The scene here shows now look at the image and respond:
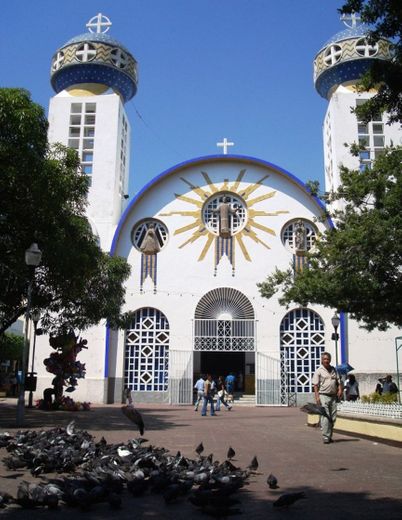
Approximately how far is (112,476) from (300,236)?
20660 mm

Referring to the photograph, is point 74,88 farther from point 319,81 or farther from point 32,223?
point 32,223

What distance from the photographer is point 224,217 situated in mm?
25219

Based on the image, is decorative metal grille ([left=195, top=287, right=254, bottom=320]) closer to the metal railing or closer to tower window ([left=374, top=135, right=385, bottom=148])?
tower window ([left=374, top=135, right=385, bottom=148])

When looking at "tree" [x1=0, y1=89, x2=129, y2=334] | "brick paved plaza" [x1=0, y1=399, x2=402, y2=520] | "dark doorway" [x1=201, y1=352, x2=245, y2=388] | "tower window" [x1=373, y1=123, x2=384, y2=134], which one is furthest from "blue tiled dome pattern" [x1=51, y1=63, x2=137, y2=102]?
"brick paved plaza" [x1=0, y1=399, x2=402, y2=520]

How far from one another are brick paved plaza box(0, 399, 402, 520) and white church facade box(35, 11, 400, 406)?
1042 cm

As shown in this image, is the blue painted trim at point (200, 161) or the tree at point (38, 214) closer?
the tree at point (38, 214)

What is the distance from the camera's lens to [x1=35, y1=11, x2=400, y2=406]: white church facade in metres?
24.2

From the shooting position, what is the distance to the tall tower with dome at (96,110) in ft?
85.9

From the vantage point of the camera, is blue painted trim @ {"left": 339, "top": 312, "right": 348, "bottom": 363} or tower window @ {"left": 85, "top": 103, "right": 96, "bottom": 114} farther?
tower window @ {"left": 85, "top": 103, "right": 96, "bottom": 114}

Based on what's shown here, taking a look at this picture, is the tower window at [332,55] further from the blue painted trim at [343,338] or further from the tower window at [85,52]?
the blue painted trim at [343,338]

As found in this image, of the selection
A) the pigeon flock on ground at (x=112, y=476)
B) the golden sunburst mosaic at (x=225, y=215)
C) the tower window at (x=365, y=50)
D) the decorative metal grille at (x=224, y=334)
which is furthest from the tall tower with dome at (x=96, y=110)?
the pigeon flock on ground at (x=112, y=476)

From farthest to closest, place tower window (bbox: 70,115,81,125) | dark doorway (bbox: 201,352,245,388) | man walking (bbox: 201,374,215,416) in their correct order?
dark doorway (bbox: 201,352,245,388)
tower window (bbox: 70,115,81,125)
man walking (bbox: 201,374,215,416)

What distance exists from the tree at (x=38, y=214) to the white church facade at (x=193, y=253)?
30.4ft

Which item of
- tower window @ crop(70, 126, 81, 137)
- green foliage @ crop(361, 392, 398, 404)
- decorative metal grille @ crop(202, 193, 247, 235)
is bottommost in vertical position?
green foliage @ crop(361, 392, 398, 404)
